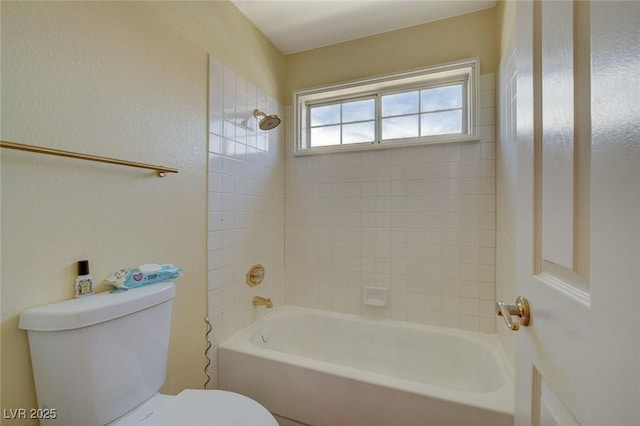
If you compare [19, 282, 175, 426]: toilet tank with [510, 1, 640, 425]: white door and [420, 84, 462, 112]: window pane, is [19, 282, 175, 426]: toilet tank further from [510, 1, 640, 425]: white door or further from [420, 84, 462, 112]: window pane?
[420, 84, 462, 112]: window pane

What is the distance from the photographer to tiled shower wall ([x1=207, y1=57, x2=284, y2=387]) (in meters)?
1.59

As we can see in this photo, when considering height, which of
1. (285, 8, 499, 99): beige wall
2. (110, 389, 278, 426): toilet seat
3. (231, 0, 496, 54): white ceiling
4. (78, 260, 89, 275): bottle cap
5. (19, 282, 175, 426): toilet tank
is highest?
(231, 0, 496, 54): white ceiling

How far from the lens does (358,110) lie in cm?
222

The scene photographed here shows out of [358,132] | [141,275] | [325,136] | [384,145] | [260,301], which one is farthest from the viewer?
[325,136]

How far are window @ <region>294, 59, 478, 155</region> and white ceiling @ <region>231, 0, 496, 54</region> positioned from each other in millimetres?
334

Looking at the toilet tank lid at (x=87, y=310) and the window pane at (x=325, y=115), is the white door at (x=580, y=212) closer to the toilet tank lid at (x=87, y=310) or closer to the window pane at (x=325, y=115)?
the toilet tank lid at (x=87, y=310)

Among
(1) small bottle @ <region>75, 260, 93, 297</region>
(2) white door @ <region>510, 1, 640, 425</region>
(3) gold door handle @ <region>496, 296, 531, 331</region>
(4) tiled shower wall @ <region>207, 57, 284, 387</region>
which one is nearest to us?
(2) white door @ <region>510, 1, 640, 425</region>

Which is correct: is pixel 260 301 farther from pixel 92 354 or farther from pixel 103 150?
pixel 103 150

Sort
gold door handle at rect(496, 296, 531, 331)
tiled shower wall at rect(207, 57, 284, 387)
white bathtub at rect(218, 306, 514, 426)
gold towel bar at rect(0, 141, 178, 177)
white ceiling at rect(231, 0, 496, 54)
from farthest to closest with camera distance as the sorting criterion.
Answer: white ceiling at rect(231, 0, 496, 54), tiled shower wall at rect(207, 57, 284, 387), white bathtub at rect(218, 306, 514, 426), gold towel bar at rect(0, 141, 178, 177), gold door handle at rect(496, 296, 531, 331)

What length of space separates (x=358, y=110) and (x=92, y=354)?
6.95 ft

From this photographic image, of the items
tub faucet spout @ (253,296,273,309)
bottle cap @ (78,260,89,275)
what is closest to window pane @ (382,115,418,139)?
tub faucet spout @ (253,296,273,309)

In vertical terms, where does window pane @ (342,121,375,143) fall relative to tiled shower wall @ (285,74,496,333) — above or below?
above

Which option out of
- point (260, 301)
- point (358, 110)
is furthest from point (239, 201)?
point (358, 110)

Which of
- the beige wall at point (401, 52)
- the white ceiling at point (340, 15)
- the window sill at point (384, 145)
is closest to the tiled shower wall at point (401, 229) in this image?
the window sill at point (384, 145)
